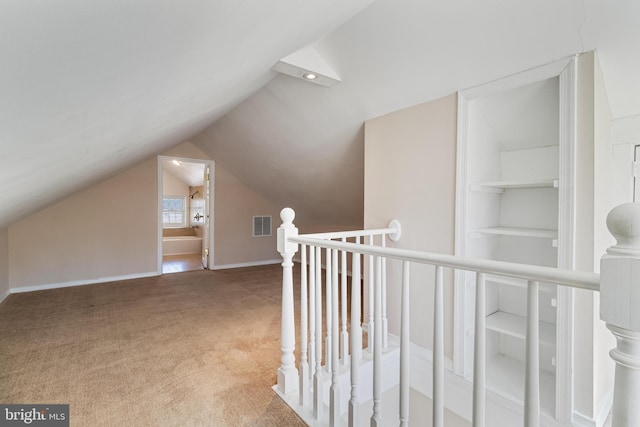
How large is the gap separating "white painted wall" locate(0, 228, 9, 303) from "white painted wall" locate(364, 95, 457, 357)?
425 cm

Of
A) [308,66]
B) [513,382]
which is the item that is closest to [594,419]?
[513,382]

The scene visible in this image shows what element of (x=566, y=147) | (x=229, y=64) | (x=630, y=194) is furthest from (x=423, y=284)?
(x=229, y=64)

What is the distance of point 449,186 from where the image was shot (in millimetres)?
1997

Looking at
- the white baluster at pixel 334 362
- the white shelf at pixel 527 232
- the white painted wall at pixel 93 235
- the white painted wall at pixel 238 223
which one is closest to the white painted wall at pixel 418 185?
the white shelf at pixel 527 232

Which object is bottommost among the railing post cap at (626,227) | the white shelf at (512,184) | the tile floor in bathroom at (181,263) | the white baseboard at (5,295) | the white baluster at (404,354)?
the tile floor in bathroom at (181,263)

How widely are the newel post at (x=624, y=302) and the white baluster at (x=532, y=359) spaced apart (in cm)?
14

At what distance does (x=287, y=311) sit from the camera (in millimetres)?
1736

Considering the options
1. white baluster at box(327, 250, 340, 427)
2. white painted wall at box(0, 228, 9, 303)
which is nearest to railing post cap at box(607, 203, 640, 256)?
white baluster at box(327, 250, 340, 427)

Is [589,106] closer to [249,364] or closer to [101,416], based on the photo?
[249,364]

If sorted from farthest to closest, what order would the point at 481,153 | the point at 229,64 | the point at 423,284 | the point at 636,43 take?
the point at 423,284 → the point at 481,153 → the point at 229,64 → the point at 636,43

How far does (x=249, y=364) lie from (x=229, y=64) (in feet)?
6.50

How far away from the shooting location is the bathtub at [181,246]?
675cm

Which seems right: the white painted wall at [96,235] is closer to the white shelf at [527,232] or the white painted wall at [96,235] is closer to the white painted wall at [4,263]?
the white painted wall at [4,263]

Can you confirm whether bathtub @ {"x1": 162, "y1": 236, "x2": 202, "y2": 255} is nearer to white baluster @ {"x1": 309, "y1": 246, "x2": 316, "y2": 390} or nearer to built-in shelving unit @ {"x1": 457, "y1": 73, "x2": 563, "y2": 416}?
white baluster @ {"x1": 309, "y1": 246, "x2": 316, "y2": 390}
